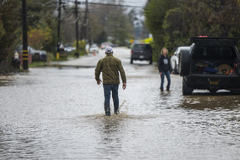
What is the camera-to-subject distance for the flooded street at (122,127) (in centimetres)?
877

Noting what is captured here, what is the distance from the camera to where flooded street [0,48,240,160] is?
8.77 meters

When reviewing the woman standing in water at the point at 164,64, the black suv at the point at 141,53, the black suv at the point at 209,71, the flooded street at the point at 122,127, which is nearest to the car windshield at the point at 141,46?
the black suv at the point at 141,53

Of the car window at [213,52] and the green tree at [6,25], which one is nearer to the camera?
the car window at [213,52]

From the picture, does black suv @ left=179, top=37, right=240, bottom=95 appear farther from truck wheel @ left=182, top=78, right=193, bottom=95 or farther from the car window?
the car window

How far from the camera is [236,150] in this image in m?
8.95

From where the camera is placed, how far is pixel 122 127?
1142 cm

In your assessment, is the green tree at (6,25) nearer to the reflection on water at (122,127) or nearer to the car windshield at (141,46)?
the reflection on water at (122,127)

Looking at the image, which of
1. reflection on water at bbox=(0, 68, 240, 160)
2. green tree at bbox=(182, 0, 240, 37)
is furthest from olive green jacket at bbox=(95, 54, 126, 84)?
green tree at bbox=(182, 0, 240, 37)

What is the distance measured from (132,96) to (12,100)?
3827 mm

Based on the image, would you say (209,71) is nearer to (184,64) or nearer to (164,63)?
(184,64)

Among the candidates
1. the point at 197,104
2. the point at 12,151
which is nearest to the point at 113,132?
the point at 12,151

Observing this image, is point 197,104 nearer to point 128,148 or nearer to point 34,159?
point 128,148

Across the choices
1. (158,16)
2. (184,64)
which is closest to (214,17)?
(158,16)

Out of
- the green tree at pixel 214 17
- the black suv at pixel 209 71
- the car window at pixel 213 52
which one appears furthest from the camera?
the green tree at pixel 214 17
